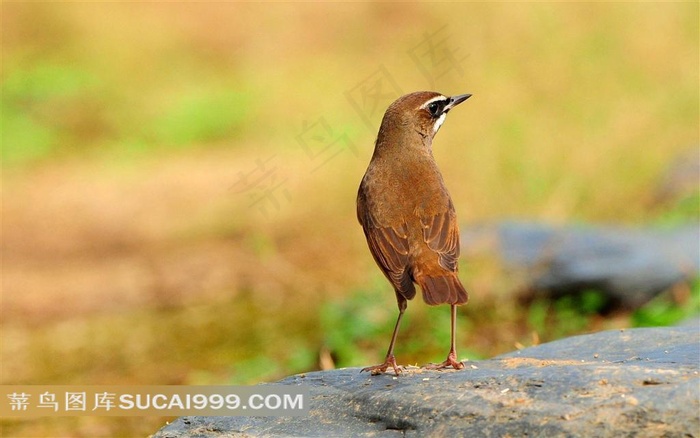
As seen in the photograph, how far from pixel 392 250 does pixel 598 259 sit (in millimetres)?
3807

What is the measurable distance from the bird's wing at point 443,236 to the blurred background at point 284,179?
128 centimetres

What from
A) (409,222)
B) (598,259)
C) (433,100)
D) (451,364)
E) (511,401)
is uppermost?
(433,100)

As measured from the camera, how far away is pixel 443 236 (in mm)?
5270

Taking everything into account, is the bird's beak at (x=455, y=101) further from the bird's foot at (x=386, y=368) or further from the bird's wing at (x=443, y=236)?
the bird's foot at (x=386, y=368)

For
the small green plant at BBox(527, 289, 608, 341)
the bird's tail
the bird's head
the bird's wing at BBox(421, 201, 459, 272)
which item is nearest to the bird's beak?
the bird's head

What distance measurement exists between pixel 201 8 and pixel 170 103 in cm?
502

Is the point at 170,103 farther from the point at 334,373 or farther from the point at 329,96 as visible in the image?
the point at 334,373

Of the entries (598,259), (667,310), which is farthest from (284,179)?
(667,310)

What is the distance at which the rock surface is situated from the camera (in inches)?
146

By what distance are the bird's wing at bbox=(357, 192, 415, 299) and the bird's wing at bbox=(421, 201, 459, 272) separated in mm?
120

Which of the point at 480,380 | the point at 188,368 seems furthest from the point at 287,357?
the point at 480,380

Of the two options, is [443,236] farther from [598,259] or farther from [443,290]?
[598,259]

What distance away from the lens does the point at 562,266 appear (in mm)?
8586

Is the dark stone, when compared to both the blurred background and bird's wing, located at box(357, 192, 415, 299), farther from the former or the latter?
bird's wing, located at box(357, 192, 415, 299)
